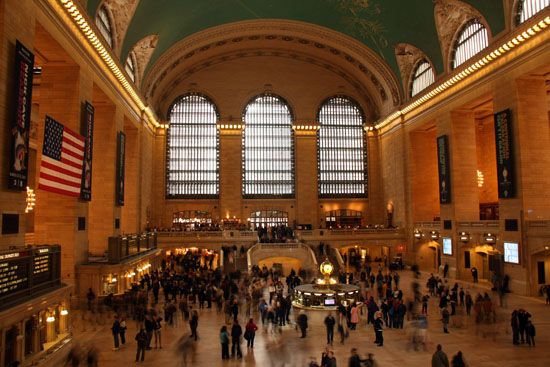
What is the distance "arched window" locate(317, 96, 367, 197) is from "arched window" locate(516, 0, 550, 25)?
68.6 feet

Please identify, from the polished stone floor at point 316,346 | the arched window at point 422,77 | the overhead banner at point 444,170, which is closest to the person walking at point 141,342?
the polished stone floor at point 316,346

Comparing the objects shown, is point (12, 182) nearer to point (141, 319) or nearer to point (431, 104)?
point (141, 319)

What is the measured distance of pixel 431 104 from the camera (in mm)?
30766


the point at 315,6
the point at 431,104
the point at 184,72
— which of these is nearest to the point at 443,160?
the point at 431,104

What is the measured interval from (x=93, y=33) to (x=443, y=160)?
20812 mm

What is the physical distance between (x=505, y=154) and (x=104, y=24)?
20.5 metres

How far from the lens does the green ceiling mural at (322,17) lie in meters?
26.7

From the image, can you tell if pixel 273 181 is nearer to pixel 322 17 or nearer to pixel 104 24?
pixel 322 17

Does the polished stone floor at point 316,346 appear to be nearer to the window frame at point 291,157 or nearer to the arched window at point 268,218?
the arched window at point 268,218

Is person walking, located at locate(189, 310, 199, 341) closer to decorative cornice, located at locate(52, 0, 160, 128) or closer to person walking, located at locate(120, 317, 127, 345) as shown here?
person walking, located at locate(120, 317, 127, 345)

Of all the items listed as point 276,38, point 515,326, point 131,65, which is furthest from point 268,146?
point 515,326

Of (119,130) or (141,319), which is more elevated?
(119,130)

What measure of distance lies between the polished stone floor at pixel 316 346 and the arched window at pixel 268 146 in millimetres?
24553

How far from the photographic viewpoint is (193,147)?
134ft
